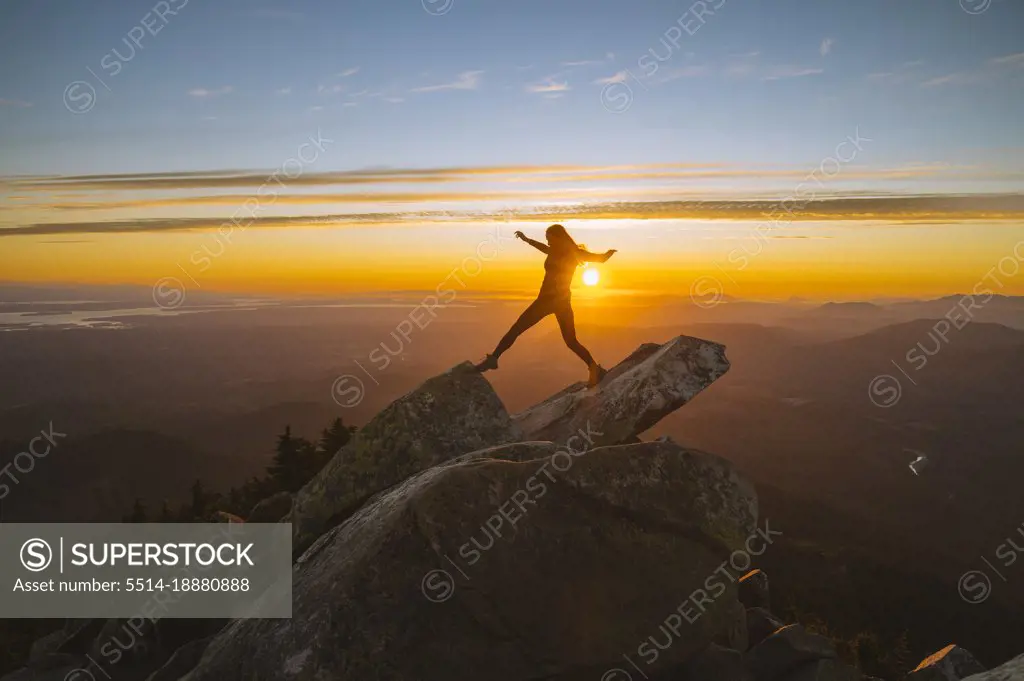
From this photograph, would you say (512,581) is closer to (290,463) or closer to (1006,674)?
(1006,674)

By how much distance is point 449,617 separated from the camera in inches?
404

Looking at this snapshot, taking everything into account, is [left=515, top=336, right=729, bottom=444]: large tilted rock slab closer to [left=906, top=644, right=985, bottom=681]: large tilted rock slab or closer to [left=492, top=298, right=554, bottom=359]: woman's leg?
[left=492, top=298, right=554, bottom=359]: woman's leg

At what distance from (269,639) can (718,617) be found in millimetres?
6644

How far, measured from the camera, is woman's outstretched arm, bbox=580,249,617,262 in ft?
53.0

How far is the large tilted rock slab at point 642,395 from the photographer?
14930 millimetres

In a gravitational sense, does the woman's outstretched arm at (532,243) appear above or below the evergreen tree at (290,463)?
below

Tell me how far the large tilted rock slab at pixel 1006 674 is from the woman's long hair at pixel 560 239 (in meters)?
Answer: 11.2

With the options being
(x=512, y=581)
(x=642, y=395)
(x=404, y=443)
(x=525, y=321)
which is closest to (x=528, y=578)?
(x=512, y=581)

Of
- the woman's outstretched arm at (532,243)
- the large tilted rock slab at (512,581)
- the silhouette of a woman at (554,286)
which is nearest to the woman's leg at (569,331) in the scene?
the silhouette of a woman at (554,286)

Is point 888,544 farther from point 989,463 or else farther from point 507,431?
point 507,431

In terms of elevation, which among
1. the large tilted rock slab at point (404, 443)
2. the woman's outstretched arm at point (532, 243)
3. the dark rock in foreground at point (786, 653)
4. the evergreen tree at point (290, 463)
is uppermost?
the evergreen tree at point (290, 463)

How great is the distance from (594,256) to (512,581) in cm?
791

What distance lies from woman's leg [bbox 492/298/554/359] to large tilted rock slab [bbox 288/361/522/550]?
113 cm

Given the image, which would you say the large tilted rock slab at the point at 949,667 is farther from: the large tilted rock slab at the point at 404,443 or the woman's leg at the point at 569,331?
the large tilted rock slab at the point at 404,443
